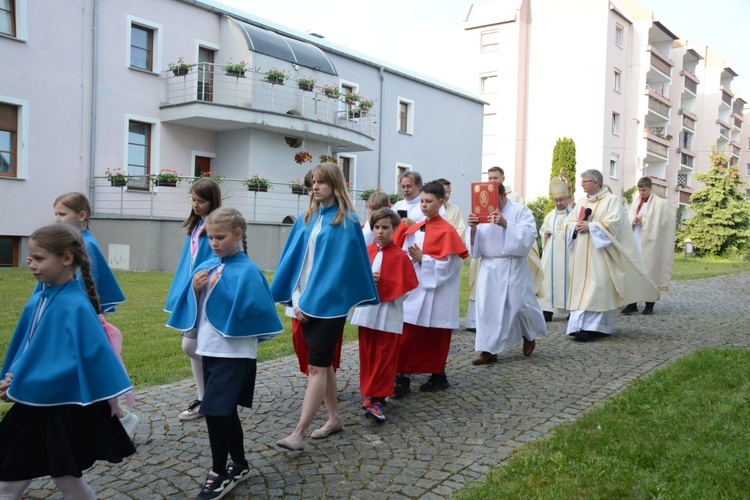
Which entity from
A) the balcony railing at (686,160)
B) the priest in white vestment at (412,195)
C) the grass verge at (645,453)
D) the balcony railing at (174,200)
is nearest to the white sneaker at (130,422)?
the grass verge at (645,453)

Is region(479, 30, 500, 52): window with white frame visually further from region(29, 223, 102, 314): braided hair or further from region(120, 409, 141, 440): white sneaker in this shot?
region(29, 223, 102, 314): braided hair

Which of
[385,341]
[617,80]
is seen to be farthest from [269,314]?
[617,80]

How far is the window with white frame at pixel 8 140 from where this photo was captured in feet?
57.5

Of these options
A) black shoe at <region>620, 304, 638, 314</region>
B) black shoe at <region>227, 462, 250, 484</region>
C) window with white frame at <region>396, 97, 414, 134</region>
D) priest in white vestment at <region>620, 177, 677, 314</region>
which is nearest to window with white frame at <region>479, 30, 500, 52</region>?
window with white frame at <region>396, 97, 414, 134</region>

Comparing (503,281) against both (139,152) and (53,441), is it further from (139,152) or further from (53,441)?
(139,152)

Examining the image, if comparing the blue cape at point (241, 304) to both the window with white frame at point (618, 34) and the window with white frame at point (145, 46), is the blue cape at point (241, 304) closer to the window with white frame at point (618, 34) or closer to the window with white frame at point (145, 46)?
the window with white frame at point (145, 46)

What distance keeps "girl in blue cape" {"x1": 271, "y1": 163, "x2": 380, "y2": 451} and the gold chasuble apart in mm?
5233

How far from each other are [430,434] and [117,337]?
2239 mm

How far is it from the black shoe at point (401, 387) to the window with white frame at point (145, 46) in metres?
17.1

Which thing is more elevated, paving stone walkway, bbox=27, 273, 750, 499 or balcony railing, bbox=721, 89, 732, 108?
balcony railing, bbox=721, 89, 732, 108

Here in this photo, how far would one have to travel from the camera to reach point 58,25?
59.5ft

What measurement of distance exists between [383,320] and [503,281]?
268 cm

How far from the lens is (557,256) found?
33.1 ft

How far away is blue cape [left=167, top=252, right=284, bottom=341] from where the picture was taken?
3.82 metres
